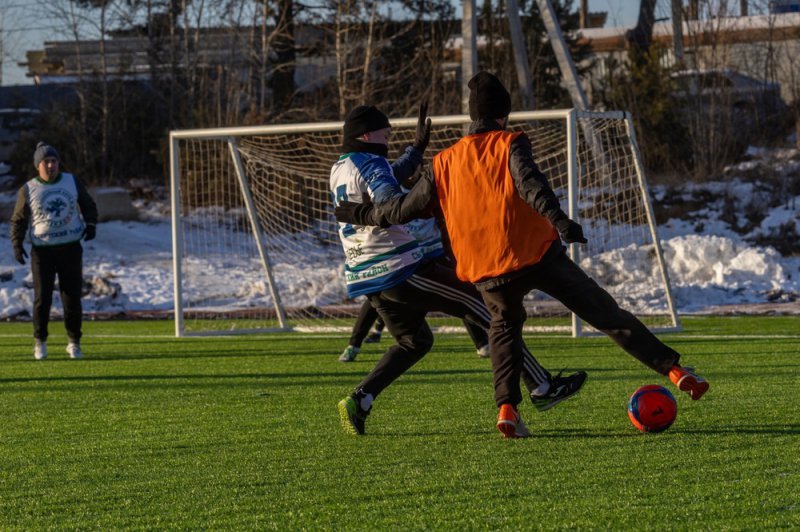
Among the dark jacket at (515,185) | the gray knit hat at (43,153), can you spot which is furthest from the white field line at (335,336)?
the dark jacket at (515,185)

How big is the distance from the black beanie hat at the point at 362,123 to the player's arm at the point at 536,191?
1.21 m

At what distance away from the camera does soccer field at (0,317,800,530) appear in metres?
4.52

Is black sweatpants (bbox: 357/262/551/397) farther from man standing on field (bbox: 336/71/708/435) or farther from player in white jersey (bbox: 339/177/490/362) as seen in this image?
player in white jersey (bbox: 339/177/490/362)

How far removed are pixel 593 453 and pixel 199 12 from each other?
91.5 ft

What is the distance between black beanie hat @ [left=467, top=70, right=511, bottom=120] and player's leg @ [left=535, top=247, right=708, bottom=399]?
0.74 m

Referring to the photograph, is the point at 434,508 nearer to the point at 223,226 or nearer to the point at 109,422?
the point at 109,422

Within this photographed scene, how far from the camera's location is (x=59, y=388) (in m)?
9.12

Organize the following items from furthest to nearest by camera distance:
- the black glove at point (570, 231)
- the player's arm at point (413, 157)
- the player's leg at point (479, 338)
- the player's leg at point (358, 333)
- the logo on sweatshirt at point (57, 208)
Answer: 1. the logo on sweatshirt at point (57, 208)
2. the player's leg at point (358, 333)
3. the player's leg at point (479, 338)
4. the player's arm at point (413, 157)
5. the black glove at point (570, 231)

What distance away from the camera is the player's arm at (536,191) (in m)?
5.45

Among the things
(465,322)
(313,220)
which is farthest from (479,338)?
(313,220)

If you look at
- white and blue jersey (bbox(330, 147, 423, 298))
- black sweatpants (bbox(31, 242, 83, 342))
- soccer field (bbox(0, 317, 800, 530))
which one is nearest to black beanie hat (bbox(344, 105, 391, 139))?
white and blue jersey (bbox(330, 147, 423, 298))

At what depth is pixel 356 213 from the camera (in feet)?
20.3

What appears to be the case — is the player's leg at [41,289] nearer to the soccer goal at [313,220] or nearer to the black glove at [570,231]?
the soccer goal at [313,220]

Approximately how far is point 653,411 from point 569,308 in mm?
622
